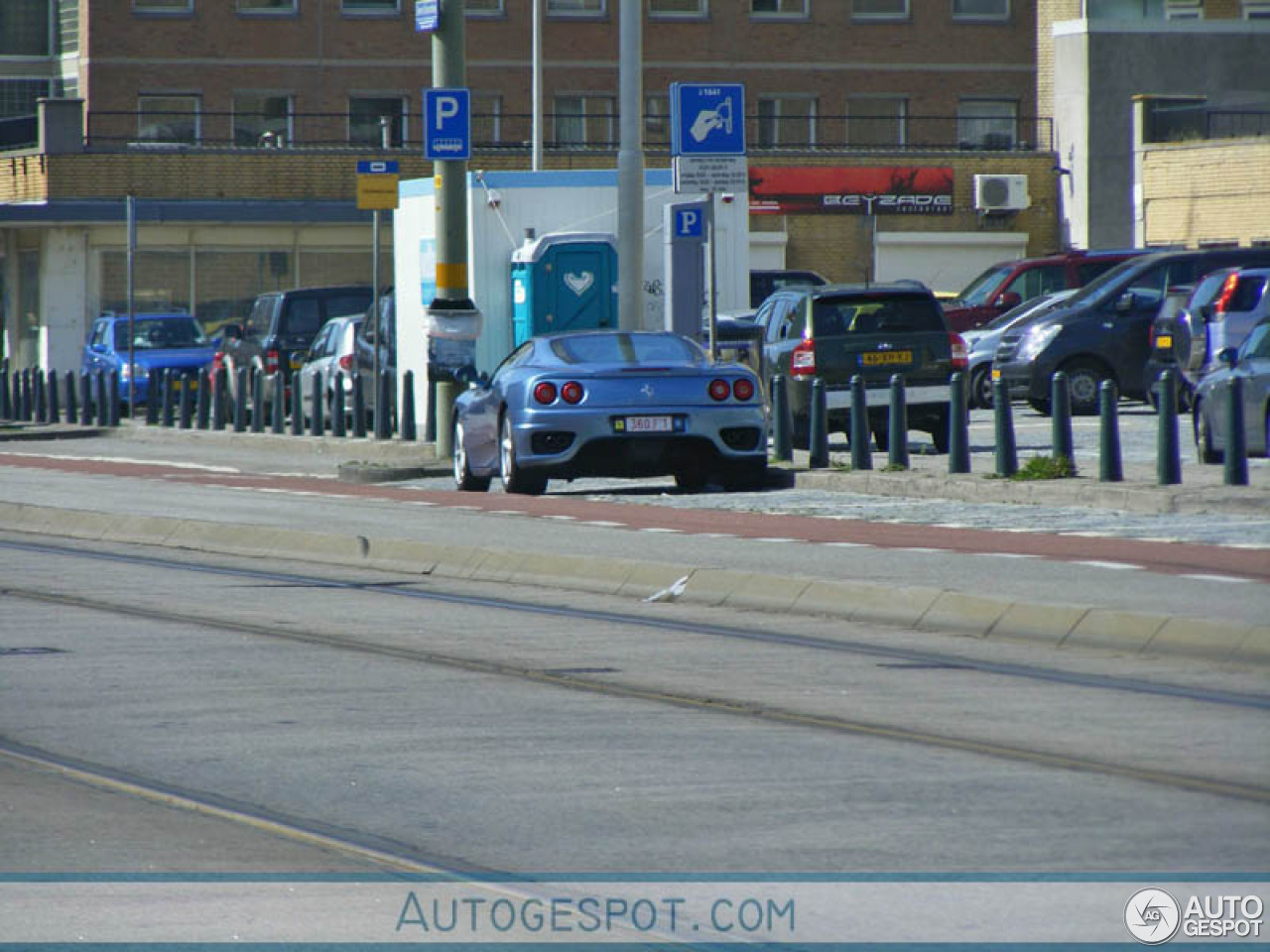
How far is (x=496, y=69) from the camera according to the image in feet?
191

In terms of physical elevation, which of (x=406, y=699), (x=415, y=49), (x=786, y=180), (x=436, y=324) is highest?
(x=415, y=49)

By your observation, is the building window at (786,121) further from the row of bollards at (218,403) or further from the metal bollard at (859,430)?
→ the metal bollard at (859,430)

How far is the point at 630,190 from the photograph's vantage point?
2378 cm

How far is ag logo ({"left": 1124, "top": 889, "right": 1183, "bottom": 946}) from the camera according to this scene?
16.8ft

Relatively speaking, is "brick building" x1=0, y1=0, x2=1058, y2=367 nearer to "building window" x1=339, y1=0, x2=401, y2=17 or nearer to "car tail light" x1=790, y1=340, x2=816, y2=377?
"building window" x1=339, y1=0, x2=401, y2=17

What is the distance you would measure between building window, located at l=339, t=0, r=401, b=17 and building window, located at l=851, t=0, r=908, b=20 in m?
11.1

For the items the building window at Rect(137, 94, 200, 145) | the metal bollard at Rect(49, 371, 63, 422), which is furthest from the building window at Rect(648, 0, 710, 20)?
the metal bollard at Rect(49, 371, 63, 422)

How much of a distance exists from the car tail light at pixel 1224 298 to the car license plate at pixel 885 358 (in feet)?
11.0

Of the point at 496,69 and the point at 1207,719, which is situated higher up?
the point at 496,69

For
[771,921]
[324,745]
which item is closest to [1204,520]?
[324,745]

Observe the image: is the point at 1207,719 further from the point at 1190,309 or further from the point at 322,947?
the point at 1190,309

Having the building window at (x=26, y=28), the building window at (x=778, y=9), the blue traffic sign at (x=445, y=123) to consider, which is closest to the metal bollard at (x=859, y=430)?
the blue traffic sign at (x=445, y=123)

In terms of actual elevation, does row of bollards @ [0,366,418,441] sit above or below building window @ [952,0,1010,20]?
below

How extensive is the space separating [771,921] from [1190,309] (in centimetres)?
2045
